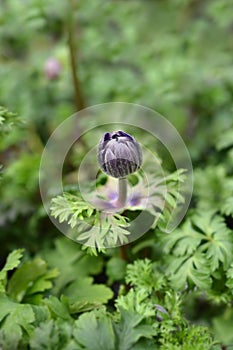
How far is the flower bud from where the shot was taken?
972 millimetres

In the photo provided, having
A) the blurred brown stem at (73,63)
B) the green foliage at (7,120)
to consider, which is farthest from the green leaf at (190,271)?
the blurred brown stem at (73,63)

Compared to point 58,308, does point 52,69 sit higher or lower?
higher

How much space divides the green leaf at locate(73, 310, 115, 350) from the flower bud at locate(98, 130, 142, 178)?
0.88 ft

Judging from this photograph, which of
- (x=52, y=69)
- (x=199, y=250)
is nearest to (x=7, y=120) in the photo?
(x=199, y=250)

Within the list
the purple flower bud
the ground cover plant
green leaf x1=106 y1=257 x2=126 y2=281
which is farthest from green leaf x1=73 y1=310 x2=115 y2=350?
the purple flower bud

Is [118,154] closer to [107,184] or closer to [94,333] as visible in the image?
[107,184]

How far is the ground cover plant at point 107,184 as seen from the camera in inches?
39.3

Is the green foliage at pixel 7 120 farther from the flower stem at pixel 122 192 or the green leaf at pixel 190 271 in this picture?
the green leaf at pixel 190 271

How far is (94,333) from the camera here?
3.02 ft

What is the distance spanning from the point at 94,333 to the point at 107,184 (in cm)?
36

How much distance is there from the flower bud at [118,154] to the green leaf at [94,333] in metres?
0.27

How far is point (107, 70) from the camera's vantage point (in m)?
1.89

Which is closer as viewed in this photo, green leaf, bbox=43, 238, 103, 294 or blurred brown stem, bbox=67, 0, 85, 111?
green leaf, bbox=43, 238, 103, 294

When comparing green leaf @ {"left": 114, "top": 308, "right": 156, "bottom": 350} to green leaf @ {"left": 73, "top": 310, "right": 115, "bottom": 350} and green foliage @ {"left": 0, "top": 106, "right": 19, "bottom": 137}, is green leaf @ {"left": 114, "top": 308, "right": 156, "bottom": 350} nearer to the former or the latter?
green leaf @ {"left": 73, "top": 310, "right": 115, "bottom": 350}
